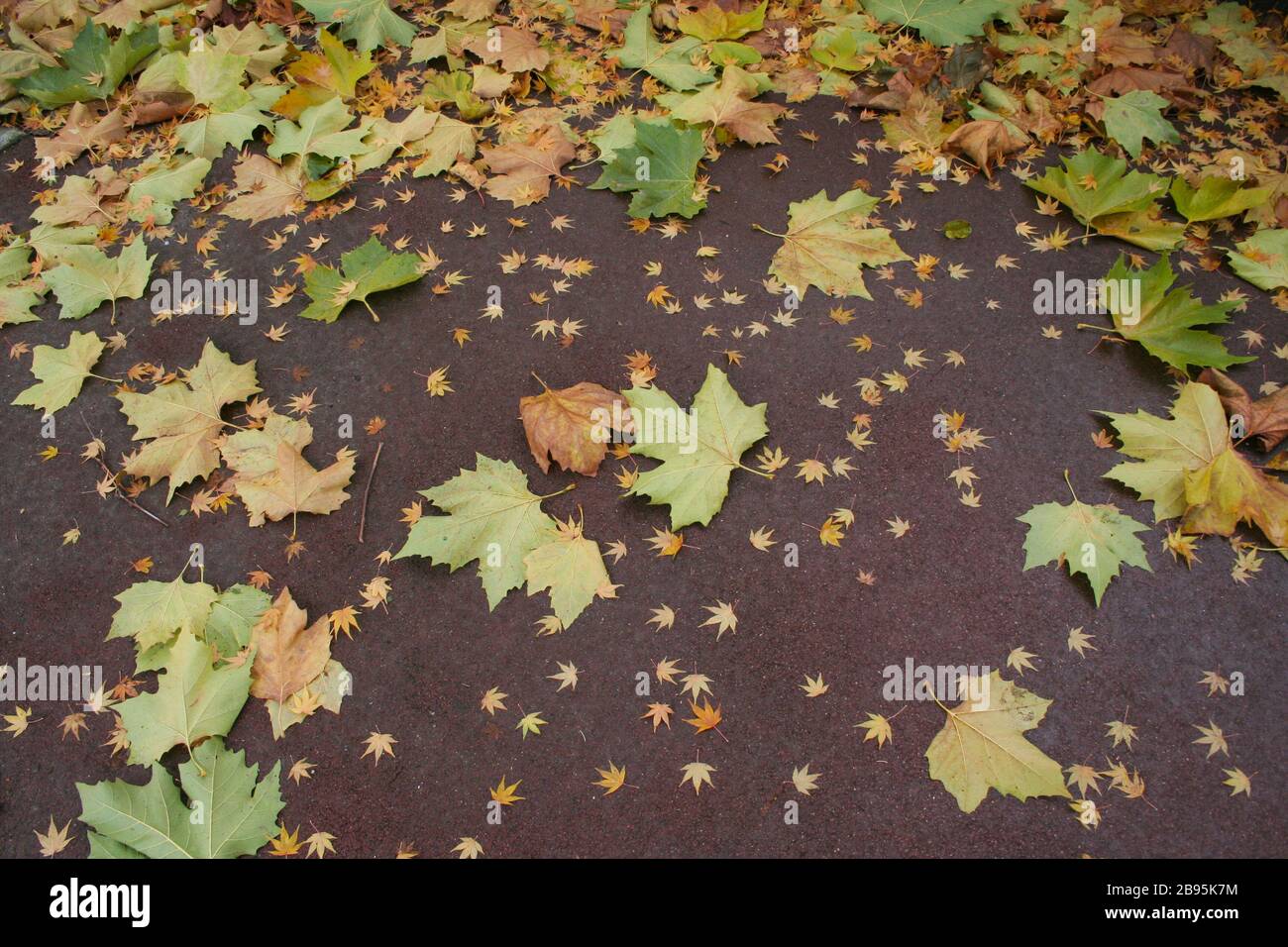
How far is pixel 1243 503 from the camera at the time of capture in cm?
324

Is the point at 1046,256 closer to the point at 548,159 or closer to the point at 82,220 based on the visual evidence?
the point at 548,159

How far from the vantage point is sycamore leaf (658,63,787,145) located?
5.07 metres

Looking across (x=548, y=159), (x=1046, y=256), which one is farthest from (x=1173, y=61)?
(x=548, y=159)

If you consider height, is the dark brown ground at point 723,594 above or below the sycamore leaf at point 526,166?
below

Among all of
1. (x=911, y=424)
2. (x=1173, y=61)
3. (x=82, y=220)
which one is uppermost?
(x=1173, y=61)

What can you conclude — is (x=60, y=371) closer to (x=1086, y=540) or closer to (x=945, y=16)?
(x=1086, y=540)

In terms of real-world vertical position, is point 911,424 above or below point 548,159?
below

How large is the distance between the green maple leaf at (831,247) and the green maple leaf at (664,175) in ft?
1.75

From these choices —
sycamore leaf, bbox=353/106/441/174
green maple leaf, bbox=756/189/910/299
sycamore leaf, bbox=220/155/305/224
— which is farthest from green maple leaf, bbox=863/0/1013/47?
sycamore leaf, bbox=220/155/305/224

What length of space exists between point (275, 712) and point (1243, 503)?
414 centimetres

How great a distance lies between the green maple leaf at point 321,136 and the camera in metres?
5.05

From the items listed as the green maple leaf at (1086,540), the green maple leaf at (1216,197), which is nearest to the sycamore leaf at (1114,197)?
the green maple leaf at (1216,197)

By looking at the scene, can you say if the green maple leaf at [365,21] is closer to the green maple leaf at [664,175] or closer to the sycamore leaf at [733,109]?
the sycamore leaf at [733,109]

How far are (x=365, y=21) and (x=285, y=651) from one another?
5.04 meters
